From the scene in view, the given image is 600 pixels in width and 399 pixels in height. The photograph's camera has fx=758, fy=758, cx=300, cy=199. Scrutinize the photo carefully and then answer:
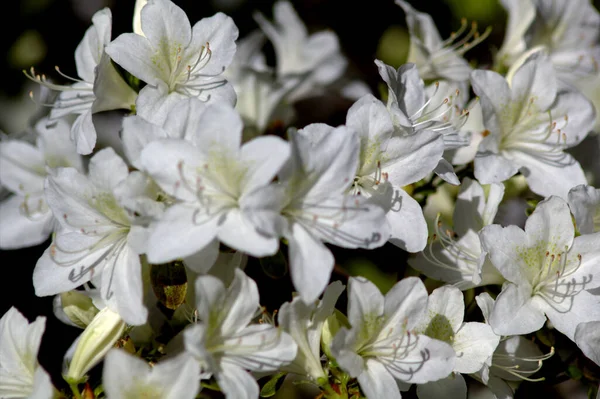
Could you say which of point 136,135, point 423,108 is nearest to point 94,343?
point 136,135

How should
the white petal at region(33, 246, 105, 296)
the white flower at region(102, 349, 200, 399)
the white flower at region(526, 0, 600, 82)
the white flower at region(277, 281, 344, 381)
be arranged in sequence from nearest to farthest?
the white flower at region(102, 349, 200, 399), the white flower at region(277, 281, 344, 381), the white petal at region(33, 246, 105, 296), the white flower at region(526, 0, 600, 82)

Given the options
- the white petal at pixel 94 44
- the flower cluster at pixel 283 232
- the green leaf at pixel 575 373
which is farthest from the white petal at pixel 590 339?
the white petal at pixel 94 44

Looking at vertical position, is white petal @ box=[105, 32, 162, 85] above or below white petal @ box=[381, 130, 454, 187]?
above

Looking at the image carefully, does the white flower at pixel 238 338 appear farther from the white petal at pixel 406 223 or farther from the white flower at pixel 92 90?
the white flower at pixel 92 90

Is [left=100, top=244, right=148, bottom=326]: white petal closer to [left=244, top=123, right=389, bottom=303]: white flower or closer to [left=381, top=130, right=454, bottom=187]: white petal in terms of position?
[left=244, top=123, right=389, bottom=303]: white flower

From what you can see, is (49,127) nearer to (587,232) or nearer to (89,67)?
(89,67)

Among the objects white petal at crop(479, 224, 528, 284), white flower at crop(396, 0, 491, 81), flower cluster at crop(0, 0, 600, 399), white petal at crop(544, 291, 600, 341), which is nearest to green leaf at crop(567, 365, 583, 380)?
flower cluster at crop(0, 0, 600, 399)

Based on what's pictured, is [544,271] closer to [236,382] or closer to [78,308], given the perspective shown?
[236,382]
